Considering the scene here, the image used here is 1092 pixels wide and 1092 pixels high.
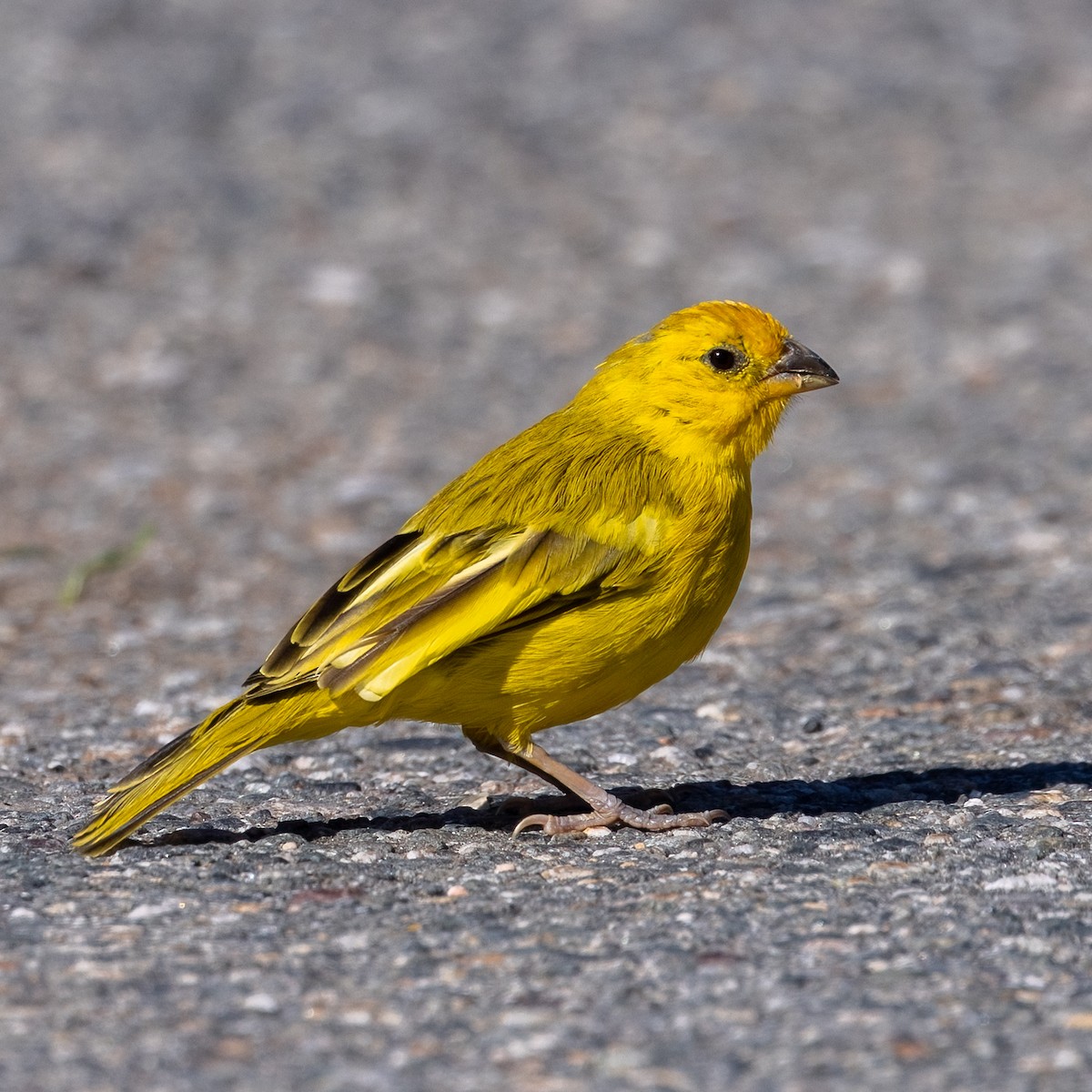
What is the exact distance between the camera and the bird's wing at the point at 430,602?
4.19m

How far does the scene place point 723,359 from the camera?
488 centimetres

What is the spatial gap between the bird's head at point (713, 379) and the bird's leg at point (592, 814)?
2.94 ft

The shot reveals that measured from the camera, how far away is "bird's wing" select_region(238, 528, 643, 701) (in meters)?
4.19

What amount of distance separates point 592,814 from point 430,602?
0.72 m

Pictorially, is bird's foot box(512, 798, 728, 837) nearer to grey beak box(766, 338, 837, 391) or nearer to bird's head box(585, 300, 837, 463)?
bird's head box(585, 300, 837, 463)

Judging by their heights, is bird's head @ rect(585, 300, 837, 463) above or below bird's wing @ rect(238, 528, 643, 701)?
above

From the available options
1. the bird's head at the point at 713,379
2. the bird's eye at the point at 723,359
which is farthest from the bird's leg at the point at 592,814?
the bird's eye at the point at 723,359

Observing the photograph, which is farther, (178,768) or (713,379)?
(713,379)

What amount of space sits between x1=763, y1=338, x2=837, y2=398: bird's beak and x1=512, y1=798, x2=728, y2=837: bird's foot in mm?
1168

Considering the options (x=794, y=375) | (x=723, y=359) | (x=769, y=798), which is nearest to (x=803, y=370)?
(x=794, y=375)

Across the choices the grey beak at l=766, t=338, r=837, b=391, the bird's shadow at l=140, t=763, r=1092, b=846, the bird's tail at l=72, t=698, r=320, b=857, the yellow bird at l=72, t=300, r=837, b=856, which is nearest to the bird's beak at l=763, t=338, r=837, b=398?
the grey beak at l=766, t=338, r=837, b=391

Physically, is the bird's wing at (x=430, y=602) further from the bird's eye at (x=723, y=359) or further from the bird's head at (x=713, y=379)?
the bird's eye at (x=723, y=359)

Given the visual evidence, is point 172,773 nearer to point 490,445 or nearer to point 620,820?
point 620,820

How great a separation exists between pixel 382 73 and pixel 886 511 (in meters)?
6.09
